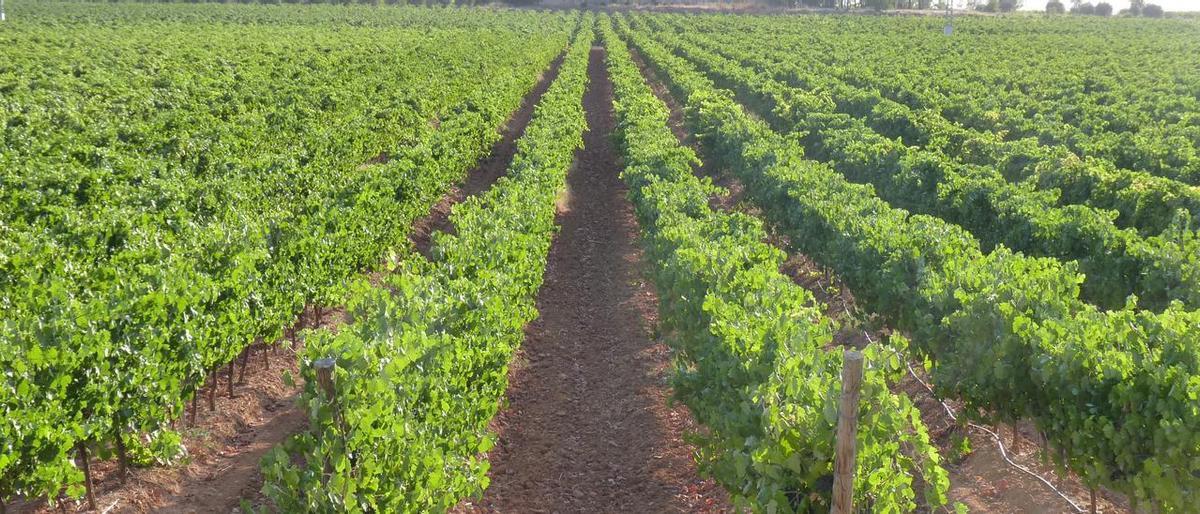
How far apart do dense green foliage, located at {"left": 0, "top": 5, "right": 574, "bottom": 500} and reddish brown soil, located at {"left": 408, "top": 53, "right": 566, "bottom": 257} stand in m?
0.78

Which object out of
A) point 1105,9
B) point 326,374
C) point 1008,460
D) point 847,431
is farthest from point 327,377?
point 1105,9

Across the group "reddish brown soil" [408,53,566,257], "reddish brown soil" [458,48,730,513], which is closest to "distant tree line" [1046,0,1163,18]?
"reddish brown soil" [408,53,566,257]

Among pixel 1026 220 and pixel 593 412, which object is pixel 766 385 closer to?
pixel 593 412

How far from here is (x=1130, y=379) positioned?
20.9 feet

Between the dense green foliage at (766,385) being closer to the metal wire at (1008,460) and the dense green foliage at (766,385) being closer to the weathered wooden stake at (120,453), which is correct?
the metal wire at (1008,460)

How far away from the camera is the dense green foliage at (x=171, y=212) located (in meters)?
7.10

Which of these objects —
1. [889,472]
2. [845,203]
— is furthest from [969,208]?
[889,472]

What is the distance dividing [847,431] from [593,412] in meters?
5.59

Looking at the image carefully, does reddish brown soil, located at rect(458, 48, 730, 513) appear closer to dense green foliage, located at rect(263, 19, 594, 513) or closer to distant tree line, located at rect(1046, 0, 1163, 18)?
dense green foliage, located at rect(263, 19, 594, 513)

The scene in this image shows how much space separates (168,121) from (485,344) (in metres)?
17.5

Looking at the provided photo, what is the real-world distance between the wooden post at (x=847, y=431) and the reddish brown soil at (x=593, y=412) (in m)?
A: 3.35

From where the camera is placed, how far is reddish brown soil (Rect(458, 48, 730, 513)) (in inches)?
335

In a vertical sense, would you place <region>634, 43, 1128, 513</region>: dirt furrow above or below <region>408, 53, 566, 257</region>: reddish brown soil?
below

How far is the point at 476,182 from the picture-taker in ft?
74.7
